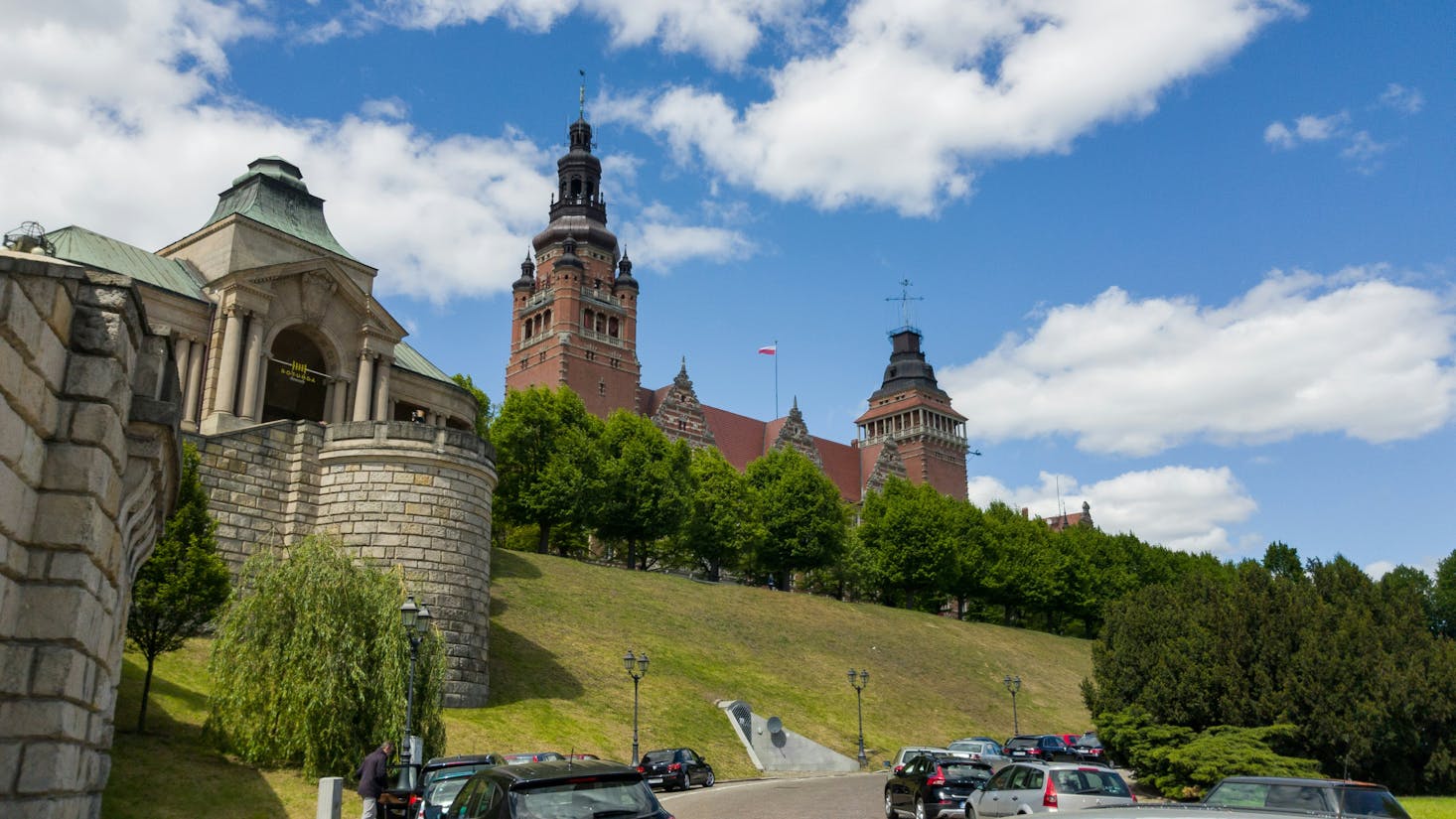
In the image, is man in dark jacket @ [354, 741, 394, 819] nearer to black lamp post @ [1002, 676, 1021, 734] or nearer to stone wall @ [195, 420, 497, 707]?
stone wall @ [195, 420, 497, 707]

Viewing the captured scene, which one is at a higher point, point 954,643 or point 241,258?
point 241,258

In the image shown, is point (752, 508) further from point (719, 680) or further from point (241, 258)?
point (241, 258)

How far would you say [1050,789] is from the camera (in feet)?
55.4

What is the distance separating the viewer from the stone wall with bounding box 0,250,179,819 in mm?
8453

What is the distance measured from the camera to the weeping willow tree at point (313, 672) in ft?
80.3

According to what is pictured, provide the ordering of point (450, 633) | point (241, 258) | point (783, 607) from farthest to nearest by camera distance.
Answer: point (783, 607)
point (241, 258)
point (450, 633)

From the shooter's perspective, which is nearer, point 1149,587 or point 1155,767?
point 1155,767

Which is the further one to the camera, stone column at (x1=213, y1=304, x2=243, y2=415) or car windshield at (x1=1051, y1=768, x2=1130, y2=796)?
stone column at (x1=213, y1=304, x2=243, y2=415)

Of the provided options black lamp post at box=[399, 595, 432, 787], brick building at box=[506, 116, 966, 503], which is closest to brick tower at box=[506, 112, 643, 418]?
brick building at box=[506, 116, 966, 503]

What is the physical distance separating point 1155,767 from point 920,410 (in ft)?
324

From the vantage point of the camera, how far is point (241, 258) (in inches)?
1818

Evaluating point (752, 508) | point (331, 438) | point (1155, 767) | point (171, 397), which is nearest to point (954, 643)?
point (752, 508)

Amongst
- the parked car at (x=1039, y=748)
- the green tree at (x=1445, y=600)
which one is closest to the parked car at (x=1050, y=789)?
the parked car at (x=1039, y=748)

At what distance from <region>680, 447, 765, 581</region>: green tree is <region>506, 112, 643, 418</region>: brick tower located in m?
27.1
